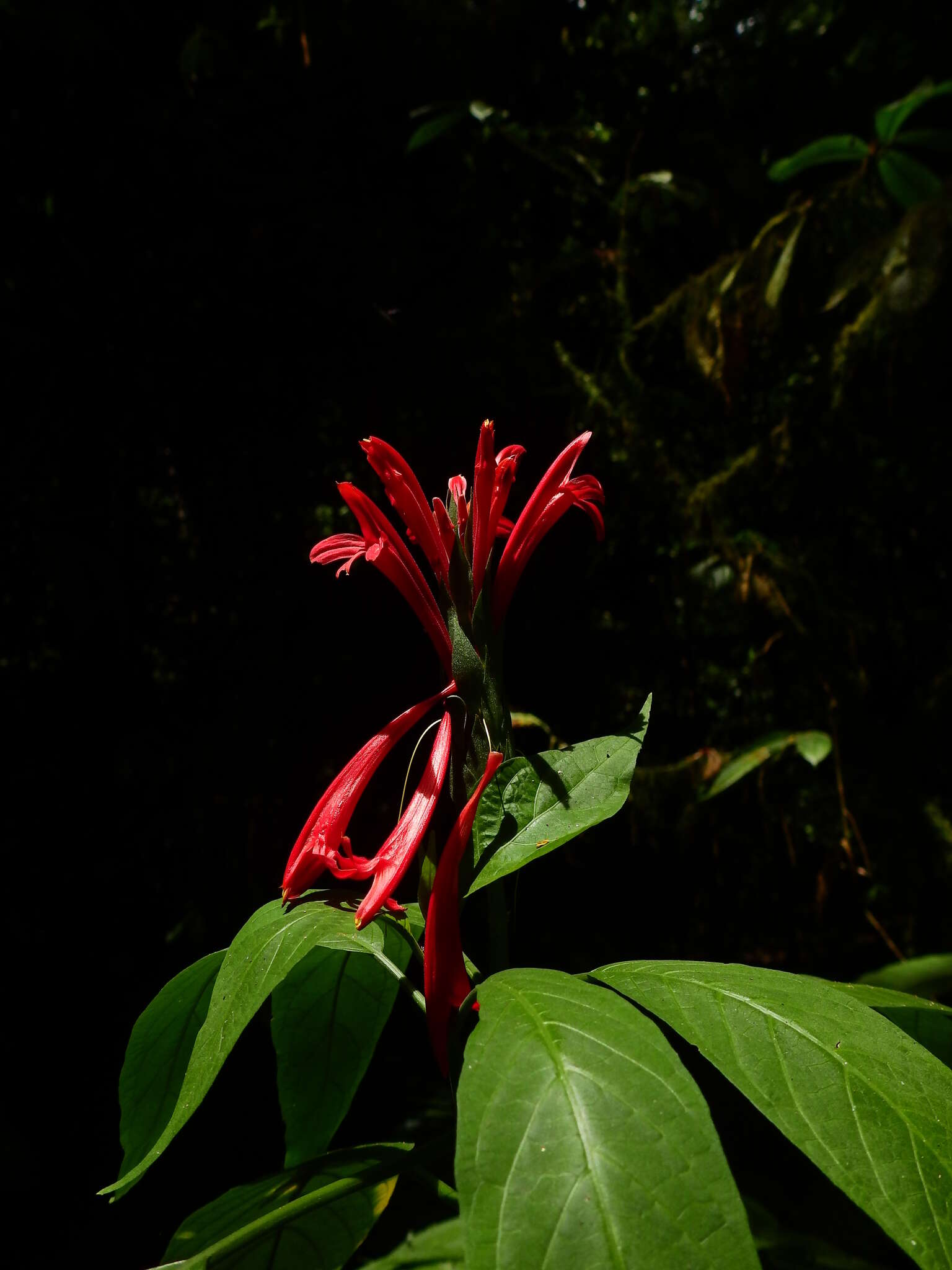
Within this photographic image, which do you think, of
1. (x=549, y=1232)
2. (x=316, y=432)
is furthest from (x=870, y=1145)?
(x=316, y=432)

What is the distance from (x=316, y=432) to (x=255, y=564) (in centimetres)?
28

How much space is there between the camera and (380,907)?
41 cm

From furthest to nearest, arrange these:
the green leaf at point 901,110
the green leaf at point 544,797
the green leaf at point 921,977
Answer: the green leaf at point 901,110, the green leaf at point 921,977, the green leaf at point 544,797

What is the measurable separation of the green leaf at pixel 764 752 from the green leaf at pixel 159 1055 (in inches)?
38.9

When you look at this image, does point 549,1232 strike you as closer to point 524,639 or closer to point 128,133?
point 524,639

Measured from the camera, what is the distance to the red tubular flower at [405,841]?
0.40 m

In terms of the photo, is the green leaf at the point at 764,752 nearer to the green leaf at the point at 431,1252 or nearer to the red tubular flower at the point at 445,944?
the green leaf at the point at 431,1252

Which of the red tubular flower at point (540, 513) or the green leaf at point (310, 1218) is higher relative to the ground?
the red tubular flower at point (540, 513)

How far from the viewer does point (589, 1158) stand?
26 centimetres

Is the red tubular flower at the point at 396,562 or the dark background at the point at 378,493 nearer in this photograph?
the red tubular flower at the point at 396,562

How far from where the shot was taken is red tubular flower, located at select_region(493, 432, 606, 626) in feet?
1.56

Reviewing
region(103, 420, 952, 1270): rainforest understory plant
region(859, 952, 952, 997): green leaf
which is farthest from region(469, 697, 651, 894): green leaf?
region(859, 952, 952, 997): green leaf

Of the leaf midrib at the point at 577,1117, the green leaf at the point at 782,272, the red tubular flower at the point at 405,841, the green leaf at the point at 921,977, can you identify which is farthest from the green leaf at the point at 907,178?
the leaf midrib at the point at 577,1117

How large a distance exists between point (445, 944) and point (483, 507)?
24 centimetres
